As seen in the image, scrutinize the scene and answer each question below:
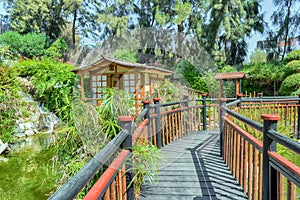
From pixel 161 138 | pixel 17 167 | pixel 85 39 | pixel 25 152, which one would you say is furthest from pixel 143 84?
pixel 25 152

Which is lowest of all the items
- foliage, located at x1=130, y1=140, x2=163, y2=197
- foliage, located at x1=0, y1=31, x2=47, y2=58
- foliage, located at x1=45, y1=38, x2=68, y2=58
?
foliage, located at x1=130, y1=140, x2=163, y2=197

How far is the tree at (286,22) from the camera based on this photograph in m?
9.20

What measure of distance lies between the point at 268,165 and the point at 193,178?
3.47 feet

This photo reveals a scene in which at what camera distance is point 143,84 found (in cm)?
104

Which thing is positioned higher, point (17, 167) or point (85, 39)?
point (85, 39)

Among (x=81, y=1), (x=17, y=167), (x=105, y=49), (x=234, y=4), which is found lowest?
(x=17, y=167)

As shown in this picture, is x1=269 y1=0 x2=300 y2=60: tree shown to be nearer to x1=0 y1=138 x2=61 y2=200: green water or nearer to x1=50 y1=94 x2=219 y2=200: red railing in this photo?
x1=50 y1=94 x2=219 y2=200: red railing

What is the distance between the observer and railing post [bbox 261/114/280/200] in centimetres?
122

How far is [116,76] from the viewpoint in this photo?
1030mm

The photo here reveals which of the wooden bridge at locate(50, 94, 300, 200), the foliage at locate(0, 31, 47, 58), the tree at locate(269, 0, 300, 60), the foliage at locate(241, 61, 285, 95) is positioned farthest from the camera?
the tree at locate(269, 0, 300, 60)

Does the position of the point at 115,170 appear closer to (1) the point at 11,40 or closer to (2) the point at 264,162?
(2) the point at 264,162

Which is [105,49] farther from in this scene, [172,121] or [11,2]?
[11,2]

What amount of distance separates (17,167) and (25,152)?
957mm

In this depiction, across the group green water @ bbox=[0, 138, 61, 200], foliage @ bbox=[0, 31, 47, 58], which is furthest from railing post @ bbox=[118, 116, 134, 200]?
foliage @ bbox=[0, 31, 47, 58]
